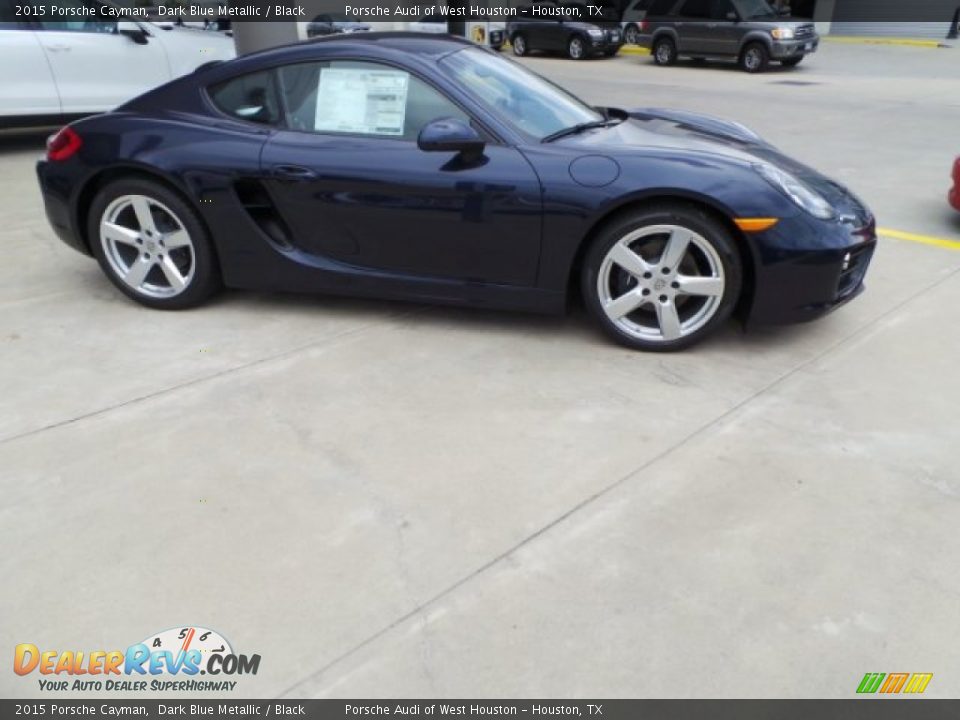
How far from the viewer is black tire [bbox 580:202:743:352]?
3500mm

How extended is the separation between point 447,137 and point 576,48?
18259 mm

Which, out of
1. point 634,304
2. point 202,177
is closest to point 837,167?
point 634,304

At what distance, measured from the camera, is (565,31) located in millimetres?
20219

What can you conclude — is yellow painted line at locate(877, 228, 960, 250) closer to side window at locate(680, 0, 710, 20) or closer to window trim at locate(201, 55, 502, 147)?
window trim at locate(201, 55, 502, 147)

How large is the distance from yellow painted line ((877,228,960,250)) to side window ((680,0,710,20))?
13483 mm

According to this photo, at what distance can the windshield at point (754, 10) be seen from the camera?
16672 millimetres

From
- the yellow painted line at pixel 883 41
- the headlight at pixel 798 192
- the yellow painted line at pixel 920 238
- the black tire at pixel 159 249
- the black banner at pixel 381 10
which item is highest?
the black banner at pixel 381 10

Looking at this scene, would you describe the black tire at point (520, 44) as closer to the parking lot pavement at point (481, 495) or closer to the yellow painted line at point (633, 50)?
the yellow painted line at point (633, 50)

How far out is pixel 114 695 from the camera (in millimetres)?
2016

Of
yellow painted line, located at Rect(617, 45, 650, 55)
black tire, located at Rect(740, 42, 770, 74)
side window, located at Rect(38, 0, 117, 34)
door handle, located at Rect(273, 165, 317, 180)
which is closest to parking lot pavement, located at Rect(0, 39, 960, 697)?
door handle, located at Rect(273, 165, 317, 180)

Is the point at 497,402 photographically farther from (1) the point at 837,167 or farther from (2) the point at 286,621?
(1) the point at 837,167

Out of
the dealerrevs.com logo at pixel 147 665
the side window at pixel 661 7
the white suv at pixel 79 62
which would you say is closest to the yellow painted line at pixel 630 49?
the side window at pixel 661 7

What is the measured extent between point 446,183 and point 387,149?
360mm

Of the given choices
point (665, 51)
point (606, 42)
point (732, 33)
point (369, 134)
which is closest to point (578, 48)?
point (606, 42)
